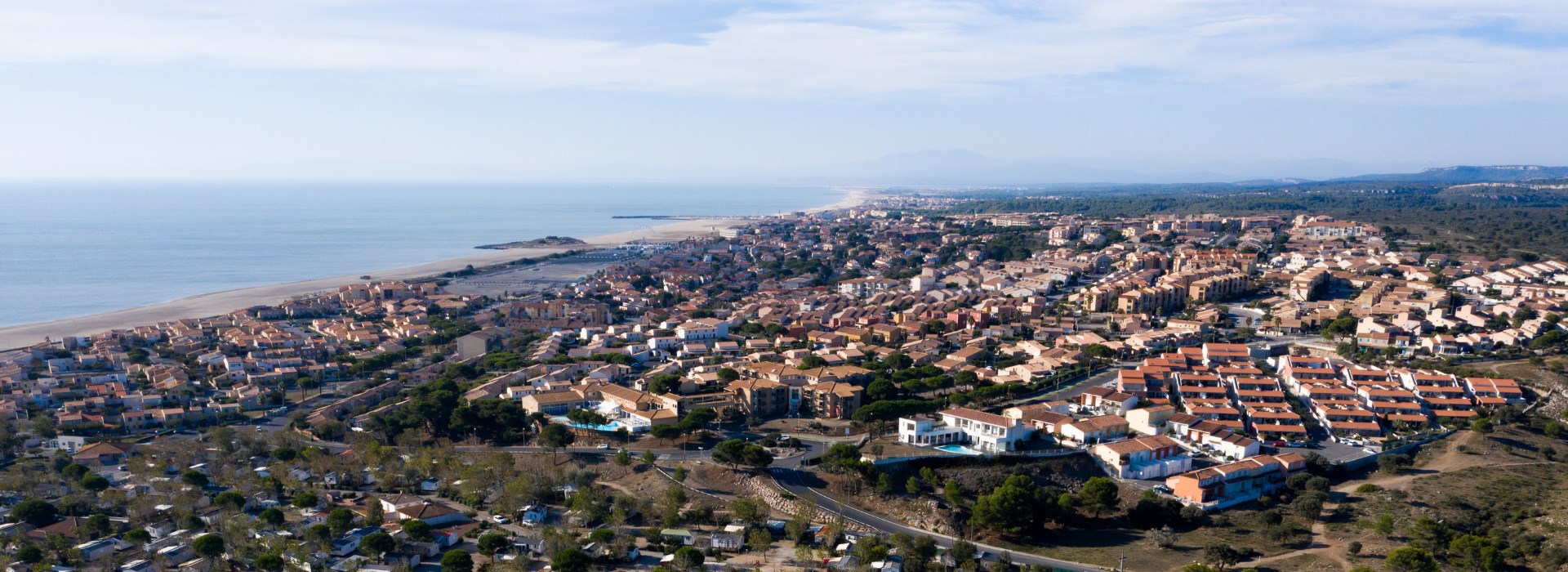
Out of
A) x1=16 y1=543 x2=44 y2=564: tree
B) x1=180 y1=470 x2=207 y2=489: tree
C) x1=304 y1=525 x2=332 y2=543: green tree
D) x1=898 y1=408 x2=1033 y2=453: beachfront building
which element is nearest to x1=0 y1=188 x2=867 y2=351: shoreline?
x1=180 y1=470 x2=207 y2=489: tree

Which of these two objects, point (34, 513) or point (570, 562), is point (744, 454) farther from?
point (34, 513)

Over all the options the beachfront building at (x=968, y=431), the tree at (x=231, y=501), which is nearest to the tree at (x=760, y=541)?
the beachfront building at (x=968, y=431)

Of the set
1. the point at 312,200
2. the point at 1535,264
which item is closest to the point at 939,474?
the point at 1535,264

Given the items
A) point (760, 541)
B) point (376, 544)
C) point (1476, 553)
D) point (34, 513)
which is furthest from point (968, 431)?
point (34, 513)

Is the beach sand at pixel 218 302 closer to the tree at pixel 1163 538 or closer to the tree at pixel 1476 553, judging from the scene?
the tree at pixel 1163 538

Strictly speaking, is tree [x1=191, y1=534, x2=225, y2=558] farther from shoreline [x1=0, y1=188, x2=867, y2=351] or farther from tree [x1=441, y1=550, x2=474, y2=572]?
shoreline [x1=0, y1=188, x2=867, y2=351]

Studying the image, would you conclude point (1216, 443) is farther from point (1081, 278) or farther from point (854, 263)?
point (854, 263)

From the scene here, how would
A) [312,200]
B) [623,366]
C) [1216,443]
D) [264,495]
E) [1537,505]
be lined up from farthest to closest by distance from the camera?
[312,200]
[623,366]
[1216,443]
[264,495]
[1537,505]
